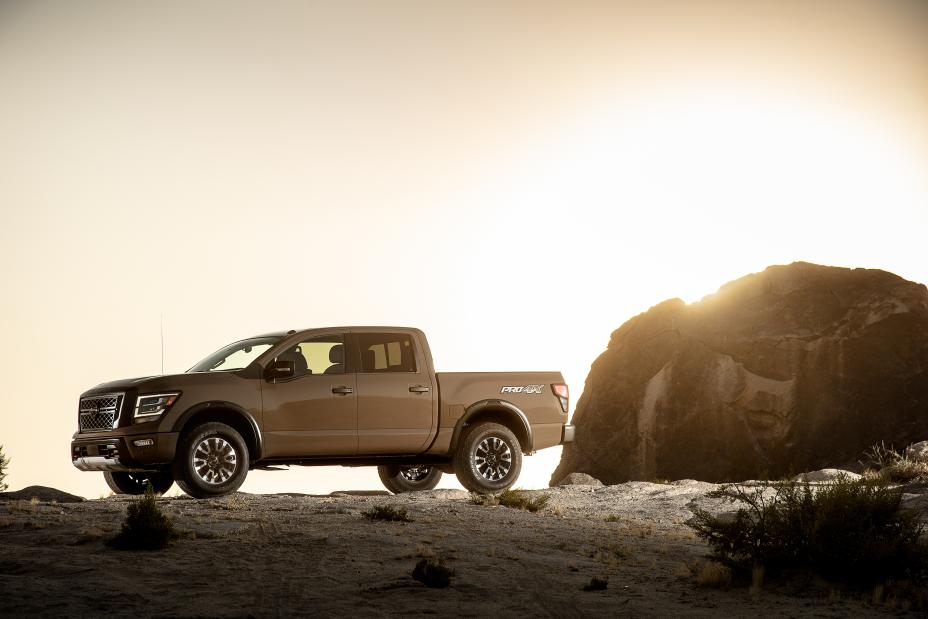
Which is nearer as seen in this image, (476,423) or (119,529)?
(119,529)

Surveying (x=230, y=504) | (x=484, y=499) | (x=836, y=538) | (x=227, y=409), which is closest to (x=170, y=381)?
(x=227, y=409)

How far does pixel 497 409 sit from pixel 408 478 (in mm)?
2661

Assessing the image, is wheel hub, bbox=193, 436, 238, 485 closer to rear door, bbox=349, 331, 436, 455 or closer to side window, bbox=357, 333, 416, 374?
rear door, bbox=349, 331, 436, 455

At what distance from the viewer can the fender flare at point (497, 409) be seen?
1622 cm

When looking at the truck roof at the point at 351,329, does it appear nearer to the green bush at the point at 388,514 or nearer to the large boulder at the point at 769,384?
the green bush at the point at 388,514

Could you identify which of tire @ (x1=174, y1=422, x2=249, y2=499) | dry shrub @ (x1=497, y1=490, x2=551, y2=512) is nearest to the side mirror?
tire @ (x1=174, y1=422, x2=249, y2=499)

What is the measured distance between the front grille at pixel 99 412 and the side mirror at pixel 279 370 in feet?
6.46

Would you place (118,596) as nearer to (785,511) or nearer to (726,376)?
(785,511)

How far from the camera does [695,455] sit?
31.6 meters

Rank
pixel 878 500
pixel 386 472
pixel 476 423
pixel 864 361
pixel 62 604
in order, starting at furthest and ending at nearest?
pixel 864 361 < pixel 386 472 < pixel 476 423 < pixel 878 500 < pixel 62 604

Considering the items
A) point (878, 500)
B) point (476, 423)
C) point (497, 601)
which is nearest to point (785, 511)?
point (878, 500)

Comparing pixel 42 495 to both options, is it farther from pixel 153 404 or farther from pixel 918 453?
pixel 918 453

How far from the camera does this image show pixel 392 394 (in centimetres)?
1562

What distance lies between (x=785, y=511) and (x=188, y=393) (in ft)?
25.1
